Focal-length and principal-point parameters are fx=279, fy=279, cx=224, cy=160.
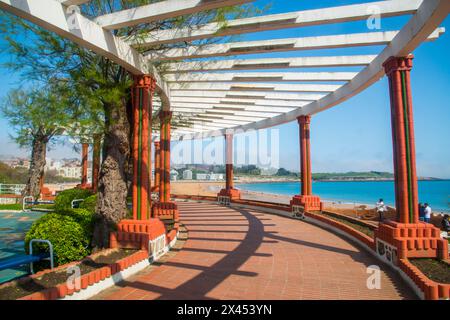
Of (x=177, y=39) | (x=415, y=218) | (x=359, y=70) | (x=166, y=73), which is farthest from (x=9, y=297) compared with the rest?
(x=359, y=70)

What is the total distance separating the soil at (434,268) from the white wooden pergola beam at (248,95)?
6.70m

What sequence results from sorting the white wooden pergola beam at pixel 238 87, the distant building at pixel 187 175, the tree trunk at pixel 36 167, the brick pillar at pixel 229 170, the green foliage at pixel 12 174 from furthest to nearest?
the distant building at pixel 187 175 → the green foliage at pixel 12 174 → the tree trunk at pixel 36 167 → the brick pillar at pixel 229 170 → the white wooden pergola beam at pixel 238 87

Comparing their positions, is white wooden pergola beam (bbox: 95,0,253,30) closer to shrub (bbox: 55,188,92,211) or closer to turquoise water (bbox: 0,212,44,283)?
turquoise water (bbox: 0,212,44,283)

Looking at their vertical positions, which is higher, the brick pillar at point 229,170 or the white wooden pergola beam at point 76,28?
the white wooden pergola beam at point 76,28

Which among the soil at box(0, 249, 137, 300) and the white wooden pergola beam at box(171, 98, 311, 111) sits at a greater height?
the white wooden pergola beam at box(171, 98, 311, 111)

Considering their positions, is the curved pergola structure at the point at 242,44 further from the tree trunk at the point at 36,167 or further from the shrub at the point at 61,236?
the tree trunk at the point at 36,167

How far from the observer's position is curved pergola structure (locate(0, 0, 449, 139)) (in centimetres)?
446

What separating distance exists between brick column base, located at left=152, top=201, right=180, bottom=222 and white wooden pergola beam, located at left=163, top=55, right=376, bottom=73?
5009 mm

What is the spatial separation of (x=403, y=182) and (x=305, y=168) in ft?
20.1

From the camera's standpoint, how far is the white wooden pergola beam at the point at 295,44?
20.0 feet

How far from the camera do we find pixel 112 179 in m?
6.30

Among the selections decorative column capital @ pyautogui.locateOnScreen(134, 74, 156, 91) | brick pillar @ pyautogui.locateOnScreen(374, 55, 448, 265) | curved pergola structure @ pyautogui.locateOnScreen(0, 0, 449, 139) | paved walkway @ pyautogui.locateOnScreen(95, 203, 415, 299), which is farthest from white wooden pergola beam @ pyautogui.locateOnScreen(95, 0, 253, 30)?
paved walkway @ pyautogui.locateOnScreen(95, 203, 415, 299)

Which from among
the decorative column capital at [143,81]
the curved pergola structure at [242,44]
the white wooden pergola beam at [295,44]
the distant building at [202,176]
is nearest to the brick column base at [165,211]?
the curved pergola structure at [242,44]

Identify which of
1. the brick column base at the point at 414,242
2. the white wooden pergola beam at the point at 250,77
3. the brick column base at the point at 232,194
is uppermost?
the white wooden pergola beam at the point at 250,77
